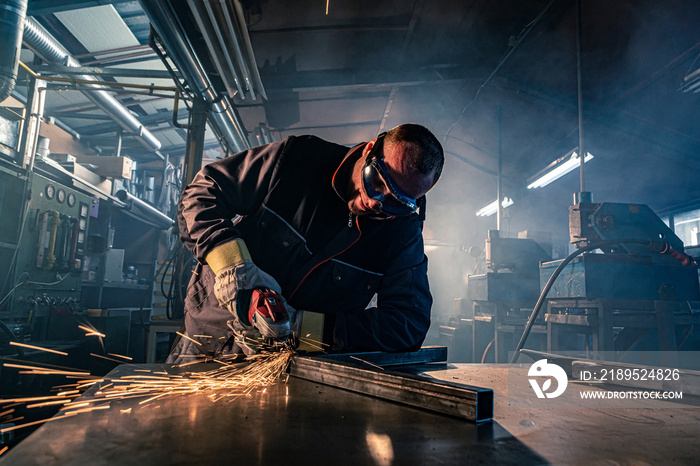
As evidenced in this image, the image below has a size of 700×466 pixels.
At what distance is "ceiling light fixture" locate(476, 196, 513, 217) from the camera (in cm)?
677

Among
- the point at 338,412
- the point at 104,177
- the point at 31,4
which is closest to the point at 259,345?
the point at 338,412

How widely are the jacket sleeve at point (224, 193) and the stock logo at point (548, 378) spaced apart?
115 cm

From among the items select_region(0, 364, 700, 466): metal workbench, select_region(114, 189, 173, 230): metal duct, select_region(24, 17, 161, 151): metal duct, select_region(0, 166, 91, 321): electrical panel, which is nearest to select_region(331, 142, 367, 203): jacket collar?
select_region(0, 364, 700, 466): metal workbench

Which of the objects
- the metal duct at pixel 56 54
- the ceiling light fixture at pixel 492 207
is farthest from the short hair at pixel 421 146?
the ceiling light fixture at pixel 492 207

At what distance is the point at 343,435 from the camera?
2.33 feet

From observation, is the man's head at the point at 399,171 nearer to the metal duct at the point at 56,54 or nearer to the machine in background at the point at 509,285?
the machine in background at the point at 509,285

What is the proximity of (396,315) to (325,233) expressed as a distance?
482mm

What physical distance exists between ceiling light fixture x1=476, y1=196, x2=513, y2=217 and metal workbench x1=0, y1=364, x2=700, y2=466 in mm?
6110

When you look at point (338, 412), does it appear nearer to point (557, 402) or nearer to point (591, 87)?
point (557, 402)

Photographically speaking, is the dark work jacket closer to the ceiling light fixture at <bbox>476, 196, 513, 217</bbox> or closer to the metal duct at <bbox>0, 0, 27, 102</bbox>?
the metal duct at <bbox>0, 0, 27, 102</bbox>

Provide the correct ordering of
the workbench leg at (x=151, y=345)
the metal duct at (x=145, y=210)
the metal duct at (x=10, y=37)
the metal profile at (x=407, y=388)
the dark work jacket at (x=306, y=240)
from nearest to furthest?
the metal profile at (x=407, y=388), the dark work jacket at (x=306, y=240), the workbench leg at (x=151, y=345), the metal duct at (x=10, y=37), the metal duct at (x=145, y=210)

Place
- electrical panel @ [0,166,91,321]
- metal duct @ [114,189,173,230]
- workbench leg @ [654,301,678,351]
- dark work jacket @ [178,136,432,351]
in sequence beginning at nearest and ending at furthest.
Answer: dark work jacket @ [178,136,432,351] → workbench leg @ [654,301,678,351] → electrical panel @ [0,166,91,321] → metal duct @ [114,189,173,230]

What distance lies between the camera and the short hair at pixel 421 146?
61.7 inches

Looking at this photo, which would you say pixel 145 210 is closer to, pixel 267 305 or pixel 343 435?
pixel 267 305
